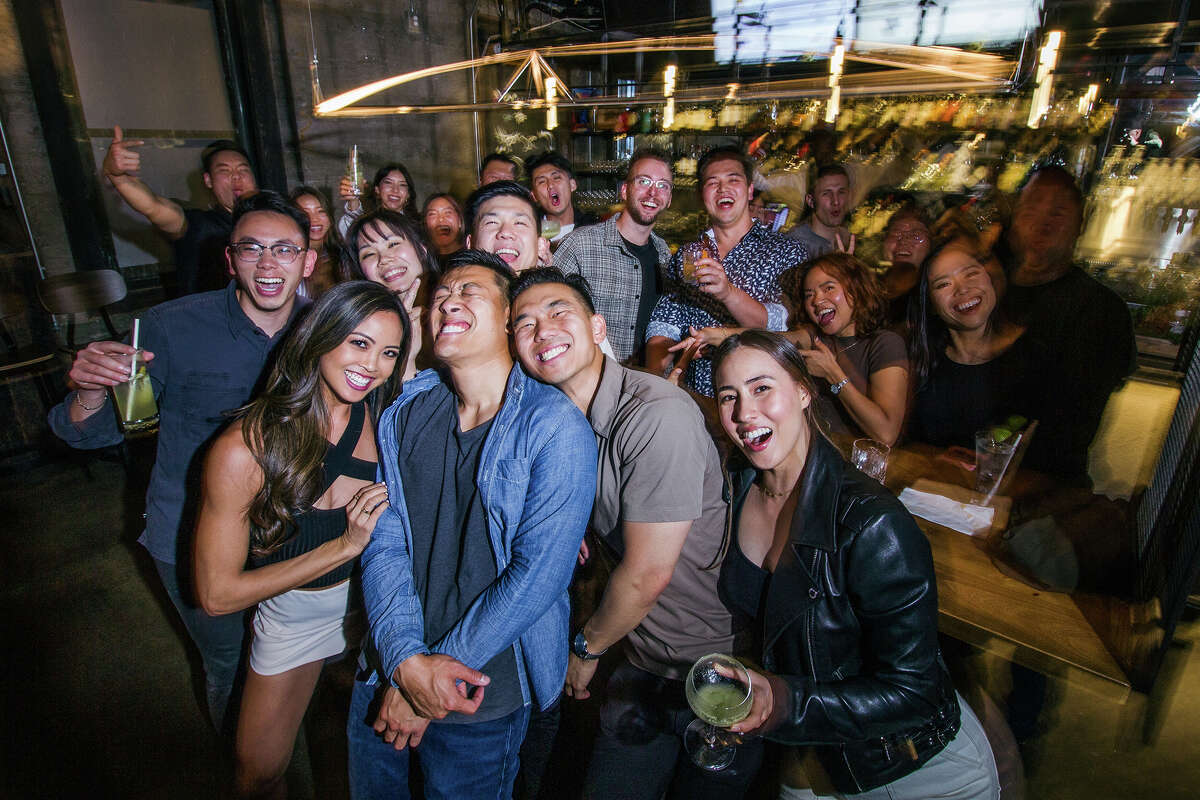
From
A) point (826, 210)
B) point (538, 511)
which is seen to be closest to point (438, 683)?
point (538, 511)

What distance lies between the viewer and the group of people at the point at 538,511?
152 centimetres

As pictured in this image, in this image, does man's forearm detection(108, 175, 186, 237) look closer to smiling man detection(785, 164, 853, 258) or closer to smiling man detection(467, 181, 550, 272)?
smiling man detection(467, 181, 550, 272)

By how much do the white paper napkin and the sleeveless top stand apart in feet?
6.53

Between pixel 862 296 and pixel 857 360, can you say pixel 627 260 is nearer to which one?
pixel 862 296

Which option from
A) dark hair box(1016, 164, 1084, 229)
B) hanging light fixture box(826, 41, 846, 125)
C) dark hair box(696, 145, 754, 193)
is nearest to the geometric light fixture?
hanging light fixture box(826, 41, 846, 125)

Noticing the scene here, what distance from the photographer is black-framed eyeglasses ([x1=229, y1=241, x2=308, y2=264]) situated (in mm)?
2258

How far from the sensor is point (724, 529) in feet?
5.89

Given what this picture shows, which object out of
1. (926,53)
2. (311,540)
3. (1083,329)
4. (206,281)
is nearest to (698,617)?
(311,540)

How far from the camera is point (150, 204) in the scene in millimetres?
3375

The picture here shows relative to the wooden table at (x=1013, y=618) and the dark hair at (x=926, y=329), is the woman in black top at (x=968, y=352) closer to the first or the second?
the dark hair at (x=926, y=329)

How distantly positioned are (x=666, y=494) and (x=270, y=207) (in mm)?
1917

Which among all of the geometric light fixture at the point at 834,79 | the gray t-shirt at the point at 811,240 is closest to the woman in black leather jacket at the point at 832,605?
the geometric light fixture at the point at 834,79

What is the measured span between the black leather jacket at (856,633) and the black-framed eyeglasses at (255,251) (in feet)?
6.54

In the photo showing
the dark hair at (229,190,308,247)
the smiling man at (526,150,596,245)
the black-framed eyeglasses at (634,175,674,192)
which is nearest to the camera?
the dark hair at (229,190,308,247)
